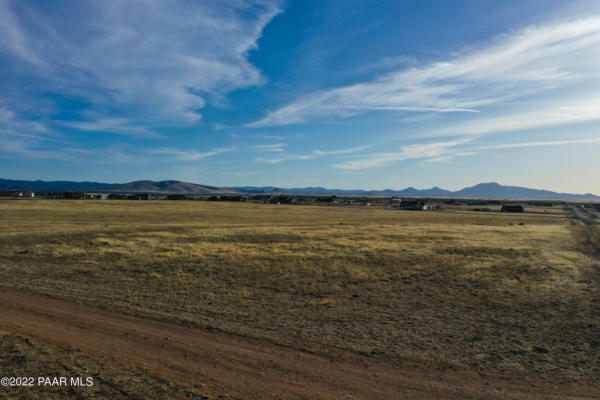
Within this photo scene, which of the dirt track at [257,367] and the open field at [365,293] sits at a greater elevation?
the dirt track at [257,367]

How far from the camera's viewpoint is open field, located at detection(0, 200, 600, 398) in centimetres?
905

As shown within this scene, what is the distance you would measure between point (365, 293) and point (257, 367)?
8054 mm

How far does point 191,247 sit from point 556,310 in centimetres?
2181

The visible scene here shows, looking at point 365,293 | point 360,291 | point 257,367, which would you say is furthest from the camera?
point 360,291

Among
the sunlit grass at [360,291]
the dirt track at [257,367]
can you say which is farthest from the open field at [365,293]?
the dirt track at [257,367]

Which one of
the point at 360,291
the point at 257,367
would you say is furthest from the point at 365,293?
the point at 257,367

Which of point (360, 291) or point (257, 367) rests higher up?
point (257, 367)

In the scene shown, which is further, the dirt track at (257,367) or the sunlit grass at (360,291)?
the sunlit grass at (360,291)

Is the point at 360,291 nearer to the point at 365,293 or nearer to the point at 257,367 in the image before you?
the point at 365,293

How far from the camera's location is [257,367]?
764 cm

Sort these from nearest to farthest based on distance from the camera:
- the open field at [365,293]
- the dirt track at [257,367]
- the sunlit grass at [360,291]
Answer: the dirt track at [257,367] < the open field at [365,293] < the sunlit grass at [360,291]

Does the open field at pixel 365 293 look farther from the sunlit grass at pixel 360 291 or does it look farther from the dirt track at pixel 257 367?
the dirt track at pixel 257 367

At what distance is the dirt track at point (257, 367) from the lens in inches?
268

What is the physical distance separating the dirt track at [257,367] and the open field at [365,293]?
1.73ft
